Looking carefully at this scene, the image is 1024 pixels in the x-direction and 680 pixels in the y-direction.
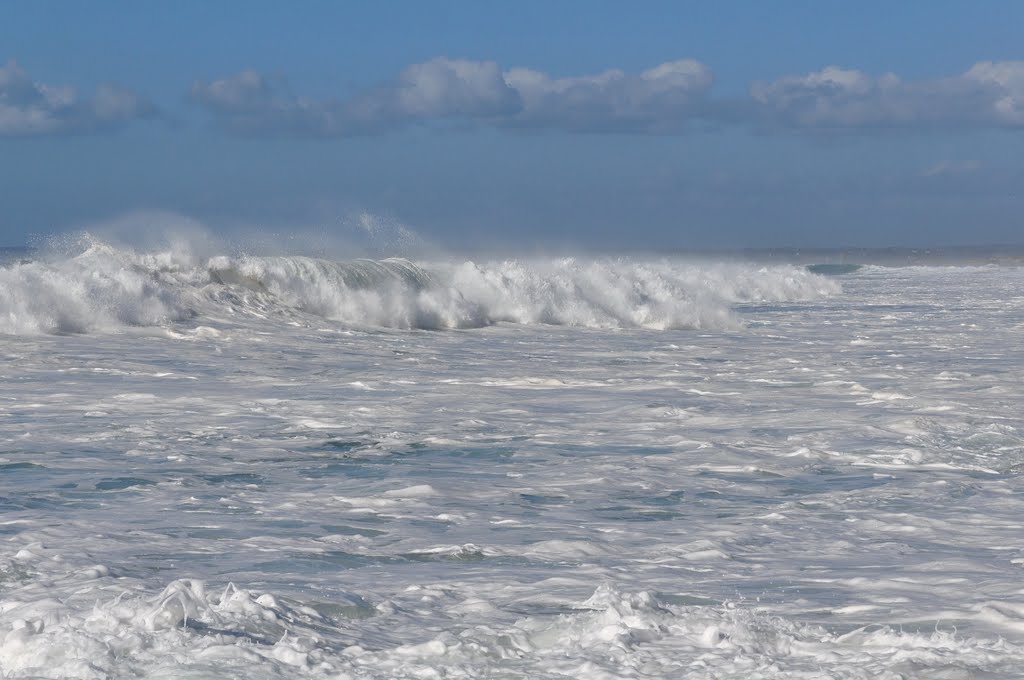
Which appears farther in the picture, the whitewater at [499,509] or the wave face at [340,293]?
the wave face at [340,293]

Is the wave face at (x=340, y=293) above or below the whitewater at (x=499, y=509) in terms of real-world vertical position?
above

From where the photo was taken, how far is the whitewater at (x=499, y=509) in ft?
11.6

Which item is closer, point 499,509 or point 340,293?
point 499,509

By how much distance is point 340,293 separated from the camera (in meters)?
19.5

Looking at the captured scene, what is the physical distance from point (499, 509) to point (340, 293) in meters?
14.1

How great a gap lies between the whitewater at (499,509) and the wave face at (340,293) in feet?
1.89

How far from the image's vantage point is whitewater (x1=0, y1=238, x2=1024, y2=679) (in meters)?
3.55

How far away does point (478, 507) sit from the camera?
5.77m

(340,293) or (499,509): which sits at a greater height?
(340,293)

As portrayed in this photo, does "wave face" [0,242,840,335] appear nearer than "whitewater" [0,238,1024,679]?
No

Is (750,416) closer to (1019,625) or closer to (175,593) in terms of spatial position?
(1019,625)

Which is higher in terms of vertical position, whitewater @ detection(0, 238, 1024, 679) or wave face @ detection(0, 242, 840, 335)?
wave face @ detection(0, 242, 840, 335)

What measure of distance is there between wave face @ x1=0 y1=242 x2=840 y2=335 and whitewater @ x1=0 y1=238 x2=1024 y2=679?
575 millimetres

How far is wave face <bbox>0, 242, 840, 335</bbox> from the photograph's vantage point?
14906 mm
